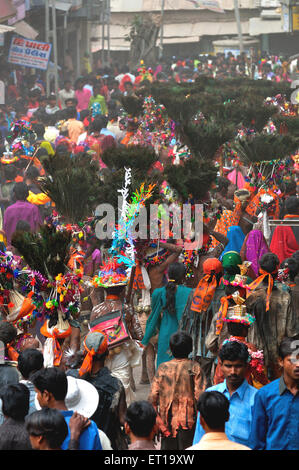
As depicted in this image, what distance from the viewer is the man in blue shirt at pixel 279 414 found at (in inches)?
181

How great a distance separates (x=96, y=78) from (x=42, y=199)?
14629 millimetres

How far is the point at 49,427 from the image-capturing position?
4133 mm

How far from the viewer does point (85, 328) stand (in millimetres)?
7547

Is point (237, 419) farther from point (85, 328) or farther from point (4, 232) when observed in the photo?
point (4, 232)

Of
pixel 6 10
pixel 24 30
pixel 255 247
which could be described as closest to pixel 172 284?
pixel 255 247

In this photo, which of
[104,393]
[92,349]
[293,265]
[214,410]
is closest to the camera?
[214,410]

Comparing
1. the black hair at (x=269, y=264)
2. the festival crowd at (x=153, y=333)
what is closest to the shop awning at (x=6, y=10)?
the festival crowd at (x=153, y=333)

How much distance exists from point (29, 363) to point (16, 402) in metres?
0.79

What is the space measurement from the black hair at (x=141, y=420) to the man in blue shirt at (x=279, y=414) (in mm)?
547

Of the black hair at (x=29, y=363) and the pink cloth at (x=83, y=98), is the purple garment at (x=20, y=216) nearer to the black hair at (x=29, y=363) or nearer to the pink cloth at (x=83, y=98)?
the black hair at (x=29, y=363)

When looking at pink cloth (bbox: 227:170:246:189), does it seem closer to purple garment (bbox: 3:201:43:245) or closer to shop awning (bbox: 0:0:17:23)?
purple garment (bbox: 3:201:43:245)

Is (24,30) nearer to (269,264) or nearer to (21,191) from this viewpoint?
(21,191)

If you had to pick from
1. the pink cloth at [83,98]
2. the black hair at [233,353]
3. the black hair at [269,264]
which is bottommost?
the black hair at [233,353]
